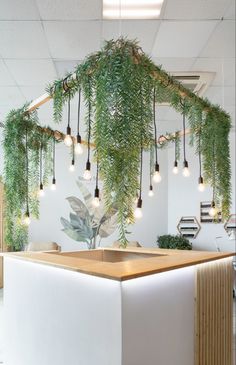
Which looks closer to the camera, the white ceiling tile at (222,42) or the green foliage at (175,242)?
the white ceiling tile at (222,42)

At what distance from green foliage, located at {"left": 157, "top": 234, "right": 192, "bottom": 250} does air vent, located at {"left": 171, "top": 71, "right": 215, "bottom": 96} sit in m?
3.33

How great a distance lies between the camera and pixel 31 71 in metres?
3.64

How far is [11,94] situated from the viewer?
417cm

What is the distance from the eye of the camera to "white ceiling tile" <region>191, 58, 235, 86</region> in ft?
11.6

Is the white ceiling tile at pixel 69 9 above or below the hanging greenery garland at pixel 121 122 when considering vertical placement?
above

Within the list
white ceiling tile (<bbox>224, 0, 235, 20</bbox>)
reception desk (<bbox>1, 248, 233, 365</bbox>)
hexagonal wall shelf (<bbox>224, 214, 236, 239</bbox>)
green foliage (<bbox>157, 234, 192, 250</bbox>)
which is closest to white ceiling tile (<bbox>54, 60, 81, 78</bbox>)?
white ceiling tile (<bbox>224, 0, 235, 20</bbox>)

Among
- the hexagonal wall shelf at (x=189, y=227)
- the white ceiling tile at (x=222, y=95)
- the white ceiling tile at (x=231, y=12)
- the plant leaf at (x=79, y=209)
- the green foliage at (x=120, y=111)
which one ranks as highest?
the white ceiling tile at (x=231, y=12)

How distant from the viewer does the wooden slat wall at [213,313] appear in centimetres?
290

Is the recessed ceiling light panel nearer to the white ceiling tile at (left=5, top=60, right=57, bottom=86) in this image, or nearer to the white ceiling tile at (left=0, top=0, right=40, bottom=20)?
the white ceiling tile at (left=0, top=0, right=40, bottom=20)

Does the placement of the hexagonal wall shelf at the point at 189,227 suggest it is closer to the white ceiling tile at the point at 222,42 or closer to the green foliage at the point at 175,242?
the green foliage at the point at 175,242

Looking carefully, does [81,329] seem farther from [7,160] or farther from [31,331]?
[7,160]

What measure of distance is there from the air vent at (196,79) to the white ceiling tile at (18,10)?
1.73 meters

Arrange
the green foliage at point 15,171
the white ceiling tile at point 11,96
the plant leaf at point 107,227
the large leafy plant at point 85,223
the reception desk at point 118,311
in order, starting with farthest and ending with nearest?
the plant leaf at point 107,227
the large leafy plant at point 85,223
the white ceiling tile at point 11,96
the green foliage at point 15,171
the reception desk at point 118,311

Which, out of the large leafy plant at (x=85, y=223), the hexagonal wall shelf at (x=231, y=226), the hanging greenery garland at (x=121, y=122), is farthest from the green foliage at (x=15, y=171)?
the hexagonal wall shelf at (x=231, y=226)
